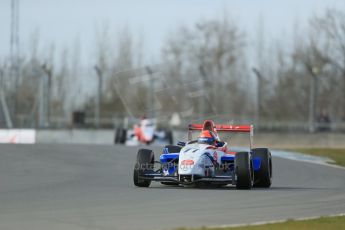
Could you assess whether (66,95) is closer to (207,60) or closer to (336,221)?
(207,60)

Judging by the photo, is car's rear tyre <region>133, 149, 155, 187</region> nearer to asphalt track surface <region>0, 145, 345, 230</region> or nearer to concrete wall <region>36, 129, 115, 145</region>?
asphalt track surface <region>0, 145, 345, 230</region>

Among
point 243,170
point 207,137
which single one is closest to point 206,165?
point 243,170

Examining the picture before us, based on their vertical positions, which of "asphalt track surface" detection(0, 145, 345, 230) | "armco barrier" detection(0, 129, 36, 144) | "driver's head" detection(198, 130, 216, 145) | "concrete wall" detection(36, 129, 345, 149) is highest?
"driver's head" detection(198, 130, 216, 145)

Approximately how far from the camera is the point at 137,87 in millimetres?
51531

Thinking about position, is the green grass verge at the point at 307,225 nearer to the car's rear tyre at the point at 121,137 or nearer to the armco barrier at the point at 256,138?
the car's rear tyre at the point at 121,137

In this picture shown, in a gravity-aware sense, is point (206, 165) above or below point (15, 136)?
above

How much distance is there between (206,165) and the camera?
55.7 ft

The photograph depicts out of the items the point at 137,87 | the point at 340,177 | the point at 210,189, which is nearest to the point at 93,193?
the point at 210,189

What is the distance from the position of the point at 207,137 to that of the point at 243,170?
116cm

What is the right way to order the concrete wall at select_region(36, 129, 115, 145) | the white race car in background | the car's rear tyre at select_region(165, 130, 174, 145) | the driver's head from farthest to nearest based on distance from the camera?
the concrete wall at select_region(36, 129, 115, 145) < the car's rear tyre at select_region(165, 130, 174, 145) < the white race car in background < the driver's head

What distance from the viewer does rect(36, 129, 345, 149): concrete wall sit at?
46688 mm

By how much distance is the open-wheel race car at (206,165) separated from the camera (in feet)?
55.0

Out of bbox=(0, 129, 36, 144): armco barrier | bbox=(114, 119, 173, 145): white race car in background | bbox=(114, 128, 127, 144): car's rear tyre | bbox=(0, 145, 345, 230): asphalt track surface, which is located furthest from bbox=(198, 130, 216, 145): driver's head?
bbox=(114, 128, 127, 144): car's rear tyre

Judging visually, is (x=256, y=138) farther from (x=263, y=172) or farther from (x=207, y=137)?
(x=207, y=137)
